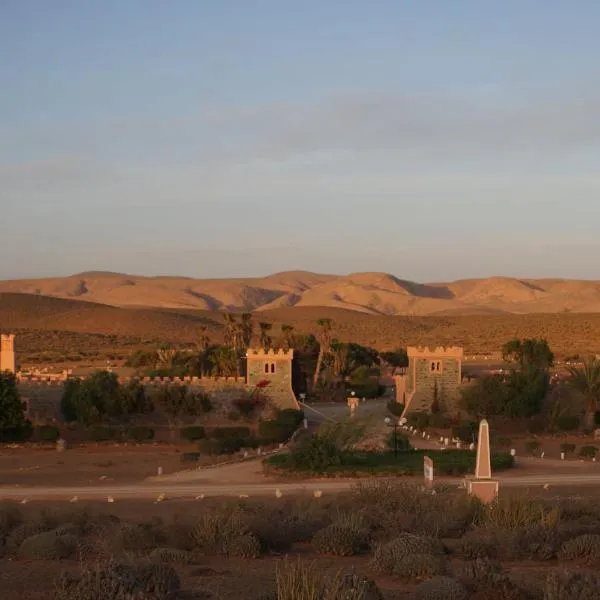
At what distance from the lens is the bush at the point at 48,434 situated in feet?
128

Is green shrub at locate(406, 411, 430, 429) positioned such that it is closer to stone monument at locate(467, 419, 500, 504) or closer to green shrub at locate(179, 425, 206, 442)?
green shrub at locate(179, 425, 206, 442)

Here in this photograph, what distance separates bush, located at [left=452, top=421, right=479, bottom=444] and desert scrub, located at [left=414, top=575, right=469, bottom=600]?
87.5ft

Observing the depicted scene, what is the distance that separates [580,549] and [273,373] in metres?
29.3

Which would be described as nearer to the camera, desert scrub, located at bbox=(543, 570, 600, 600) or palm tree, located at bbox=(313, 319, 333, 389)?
desert scrub, located at bbox=(543, 570, 600, 600)

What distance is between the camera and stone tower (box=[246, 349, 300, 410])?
4388cm

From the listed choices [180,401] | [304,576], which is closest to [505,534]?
[304,576]

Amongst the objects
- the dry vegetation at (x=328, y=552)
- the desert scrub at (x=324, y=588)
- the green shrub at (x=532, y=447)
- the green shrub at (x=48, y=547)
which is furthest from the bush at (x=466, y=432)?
the desert scrub at (x=324, y=588)

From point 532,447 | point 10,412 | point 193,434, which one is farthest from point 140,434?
point 532,447

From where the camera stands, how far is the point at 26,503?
1006 inches

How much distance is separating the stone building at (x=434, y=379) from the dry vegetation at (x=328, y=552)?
75.4 ft

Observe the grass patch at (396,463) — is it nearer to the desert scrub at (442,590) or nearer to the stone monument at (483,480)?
the stone monument at (483,480)

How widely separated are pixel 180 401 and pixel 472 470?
51.7 ft

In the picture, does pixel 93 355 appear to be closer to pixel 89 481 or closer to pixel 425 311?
pixel 89 481

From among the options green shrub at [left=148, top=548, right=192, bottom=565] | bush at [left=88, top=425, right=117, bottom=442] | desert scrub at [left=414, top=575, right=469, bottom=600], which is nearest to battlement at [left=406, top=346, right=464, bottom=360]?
bush at [left=88, top=425, right=117, bottom=442]
